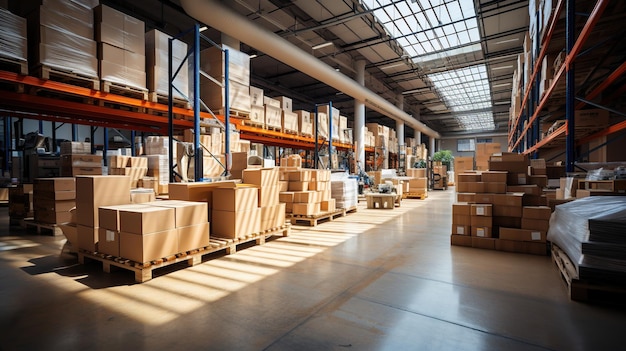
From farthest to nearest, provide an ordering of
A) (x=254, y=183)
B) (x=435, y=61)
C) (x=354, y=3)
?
(x=435, y=61) < (x=354, y=3) < (x=254, y=183)

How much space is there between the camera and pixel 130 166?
7.68 meters

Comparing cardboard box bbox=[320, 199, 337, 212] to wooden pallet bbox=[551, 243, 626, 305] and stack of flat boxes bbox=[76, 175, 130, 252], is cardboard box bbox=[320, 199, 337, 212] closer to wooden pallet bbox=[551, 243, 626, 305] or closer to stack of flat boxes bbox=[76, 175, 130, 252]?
stack of flat boxes bbox=[76, 175, 130, 252]

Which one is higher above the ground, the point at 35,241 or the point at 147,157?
the point at 147,157

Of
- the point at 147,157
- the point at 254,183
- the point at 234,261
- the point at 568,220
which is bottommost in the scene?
the point at 234,261

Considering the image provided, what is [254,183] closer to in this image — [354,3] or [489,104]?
[354,3]

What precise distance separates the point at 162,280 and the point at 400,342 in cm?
261

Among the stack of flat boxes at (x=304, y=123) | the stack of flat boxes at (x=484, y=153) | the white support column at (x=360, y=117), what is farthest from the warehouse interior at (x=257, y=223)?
the white support column at (x=360, y=117)

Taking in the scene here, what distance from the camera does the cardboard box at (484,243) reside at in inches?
184

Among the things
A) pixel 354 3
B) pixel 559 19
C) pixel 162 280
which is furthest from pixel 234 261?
pixel 354 3

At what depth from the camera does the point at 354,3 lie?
11.1 m

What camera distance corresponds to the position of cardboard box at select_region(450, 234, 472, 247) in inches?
191

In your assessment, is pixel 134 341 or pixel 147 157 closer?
pixel 134 341

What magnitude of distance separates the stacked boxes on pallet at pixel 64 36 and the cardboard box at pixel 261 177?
306cm

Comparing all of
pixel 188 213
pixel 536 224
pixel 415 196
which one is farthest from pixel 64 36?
pixel 415 196
